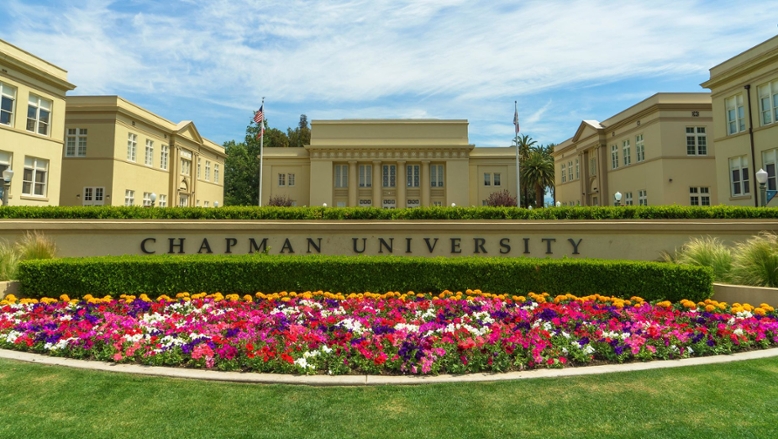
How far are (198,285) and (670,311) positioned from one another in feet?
→ 29.4

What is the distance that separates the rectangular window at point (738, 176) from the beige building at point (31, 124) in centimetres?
3987

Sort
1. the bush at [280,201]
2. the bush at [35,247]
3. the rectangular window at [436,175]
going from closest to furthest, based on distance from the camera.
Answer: the bush at [35,247], the bush at [280,201], the rectangular window at [436,175]

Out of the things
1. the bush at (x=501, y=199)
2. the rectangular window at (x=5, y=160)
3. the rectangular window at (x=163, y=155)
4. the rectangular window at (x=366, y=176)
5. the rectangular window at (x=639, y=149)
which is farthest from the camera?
the rectangular window at (x=366, y=176)

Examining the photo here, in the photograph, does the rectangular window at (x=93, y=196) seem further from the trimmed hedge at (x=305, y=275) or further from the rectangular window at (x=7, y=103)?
the trimmed hedge at (x=305, y=275)

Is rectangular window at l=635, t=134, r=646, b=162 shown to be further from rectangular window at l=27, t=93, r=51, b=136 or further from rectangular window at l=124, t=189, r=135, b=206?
rectangular window at l=27, t=93, r=51, b=136

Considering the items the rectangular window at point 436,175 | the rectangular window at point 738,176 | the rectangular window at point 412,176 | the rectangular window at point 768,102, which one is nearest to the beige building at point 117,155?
the rectangular window at point 412,176

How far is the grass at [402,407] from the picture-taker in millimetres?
3475

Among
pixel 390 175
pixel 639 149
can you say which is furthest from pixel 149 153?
pixel 639 149

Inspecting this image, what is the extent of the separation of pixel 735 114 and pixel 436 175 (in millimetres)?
28666

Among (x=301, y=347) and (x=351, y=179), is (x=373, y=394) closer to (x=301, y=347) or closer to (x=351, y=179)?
(x=301, y=347)

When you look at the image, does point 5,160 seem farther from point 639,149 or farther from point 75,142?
point 639,149

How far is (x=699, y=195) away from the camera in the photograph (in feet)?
99.5

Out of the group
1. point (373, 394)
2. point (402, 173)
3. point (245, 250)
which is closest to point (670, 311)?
point (373, 394)

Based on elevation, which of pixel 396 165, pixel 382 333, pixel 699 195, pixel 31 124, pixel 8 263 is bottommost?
pixel 382 333
